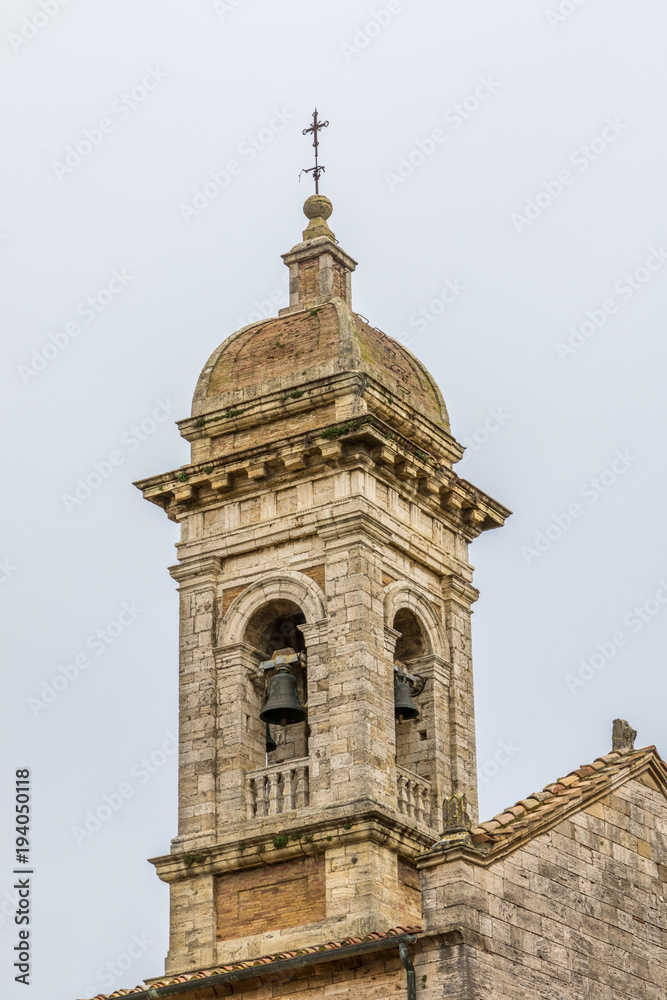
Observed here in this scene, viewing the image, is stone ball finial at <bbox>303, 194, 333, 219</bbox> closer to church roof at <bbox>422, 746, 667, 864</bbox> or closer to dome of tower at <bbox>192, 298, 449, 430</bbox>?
dome of tower at <bbox>192, 298, 449, 430</bbox>

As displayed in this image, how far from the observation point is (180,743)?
92.6 feet

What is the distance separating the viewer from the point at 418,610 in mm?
29000

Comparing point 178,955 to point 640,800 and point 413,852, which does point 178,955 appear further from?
point 640,800

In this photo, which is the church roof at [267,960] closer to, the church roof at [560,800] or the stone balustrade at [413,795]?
the church roof at [560,800]

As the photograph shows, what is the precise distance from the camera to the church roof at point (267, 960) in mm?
22216

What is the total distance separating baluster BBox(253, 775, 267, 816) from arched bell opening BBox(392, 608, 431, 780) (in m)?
1.92

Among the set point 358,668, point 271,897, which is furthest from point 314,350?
point 271,897

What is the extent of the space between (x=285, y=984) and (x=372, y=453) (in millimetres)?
→ 8005

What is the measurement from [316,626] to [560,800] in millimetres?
5266

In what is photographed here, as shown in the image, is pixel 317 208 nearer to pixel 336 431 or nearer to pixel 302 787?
pixel 336 431

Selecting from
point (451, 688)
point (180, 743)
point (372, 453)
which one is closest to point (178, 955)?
point (180, 743)

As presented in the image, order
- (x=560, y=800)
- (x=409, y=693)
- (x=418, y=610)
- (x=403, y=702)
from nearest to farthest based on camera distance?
(x=560, y=800), (x=403, y=702), (x=409, y=693), (x=418, y=610)

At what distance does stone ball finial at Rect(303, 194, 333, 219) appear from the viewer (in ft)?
105

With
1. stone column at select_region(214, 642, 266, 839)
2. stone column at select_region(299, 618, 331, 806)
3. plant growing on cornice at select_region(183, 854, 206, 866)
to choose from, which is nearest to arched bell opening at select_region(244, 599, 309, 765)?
stone column at select_region(214, 642, 266, 839)
